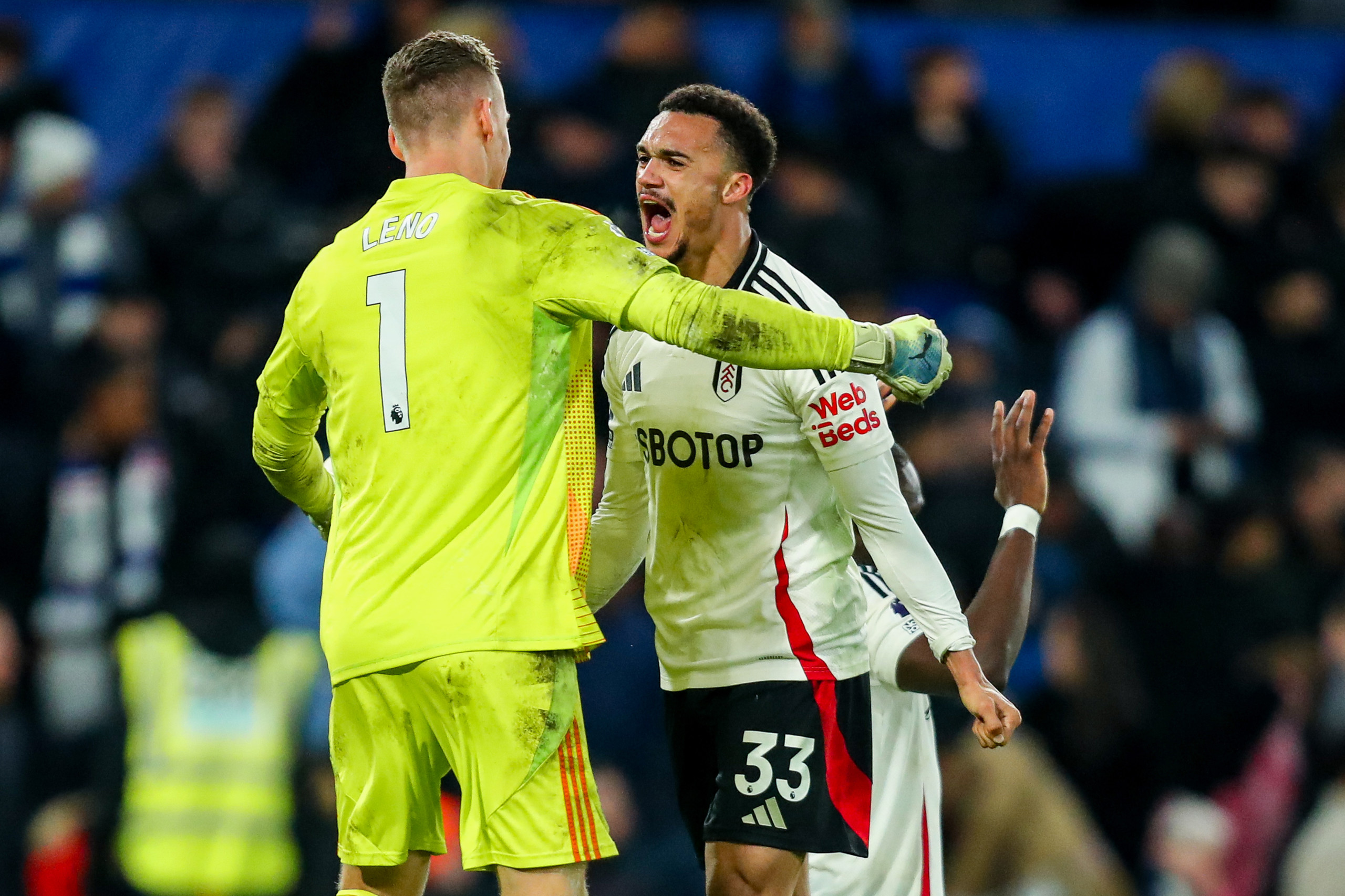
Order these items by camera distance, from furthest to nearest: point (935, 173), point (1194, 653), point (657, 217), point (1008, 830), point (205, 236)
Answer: point (935, 173)
point (1194, 653)
point (205, 236)
point (1008, 830)
point (657, 217)

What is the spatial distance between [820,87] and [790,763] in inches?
264

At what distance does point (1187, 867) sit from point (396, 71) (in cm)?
655

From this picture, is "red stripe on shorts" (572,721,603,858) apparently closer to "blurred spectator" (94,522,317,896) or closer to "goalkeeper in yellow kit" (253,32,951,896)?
"goalkeeper in yellow kit" (253,32,951,896)

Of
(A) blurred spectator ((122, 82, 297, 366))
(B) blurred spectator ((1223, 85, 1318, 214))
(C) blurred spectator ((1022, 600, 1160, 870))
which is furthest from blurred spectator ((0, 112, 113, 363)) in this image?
(B) blurred spectator ((1223, 85, 1318, 214))

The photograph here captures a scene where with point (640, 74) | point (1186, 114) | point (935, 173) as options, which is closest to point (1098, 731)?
point (935, 173)

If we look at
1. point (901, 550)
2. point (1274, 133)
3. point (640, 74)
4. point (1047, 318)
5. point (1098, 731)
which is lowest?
point (1098, 731)

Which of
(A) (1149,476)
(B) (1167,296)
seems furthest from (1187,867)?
(B) (1167,296)

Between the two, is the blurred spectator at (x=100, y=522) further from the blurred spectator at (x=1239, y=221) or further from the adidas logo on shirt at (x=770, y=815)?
the blurred spectator at (x=1239, y=221)

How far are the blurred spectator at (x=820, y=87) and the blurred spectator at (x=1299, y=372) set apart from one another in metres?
2.69

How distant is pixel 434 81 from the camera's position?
462 cm

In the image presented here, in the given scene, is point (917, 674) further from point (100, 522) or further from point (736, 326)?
point (100, 522)

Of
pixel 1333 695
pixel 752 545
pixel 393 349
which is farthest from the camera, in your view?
pixel 1333 695

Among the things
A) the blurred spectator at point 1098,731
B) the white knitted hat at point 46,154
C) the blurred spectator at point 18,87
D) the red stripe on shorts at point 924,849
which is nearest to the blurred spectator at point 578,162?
the white knitted hat at point 46,154

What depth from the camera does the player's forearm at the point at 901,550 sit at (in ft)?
16.2
